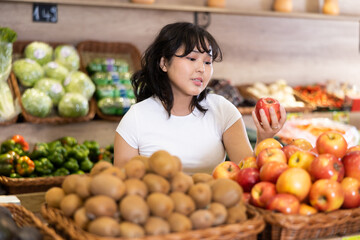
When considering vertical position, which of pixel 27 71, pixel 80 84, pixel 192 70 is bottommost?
pixel 80 84

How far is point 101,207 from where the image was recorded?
1.27m

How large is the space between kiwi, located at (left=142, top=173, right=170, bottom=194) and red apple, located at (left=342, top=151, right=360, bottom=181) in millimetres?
661

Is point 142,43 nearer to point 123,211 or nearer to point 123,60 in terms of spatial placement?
point 123,60

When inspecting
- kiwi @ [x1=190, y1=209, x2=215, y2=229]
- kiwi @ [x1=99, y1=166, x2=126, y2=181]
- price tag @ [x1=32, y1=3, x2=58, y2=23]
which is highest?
price tag @ [x1=32, y1=3, x2=58, y2=23]

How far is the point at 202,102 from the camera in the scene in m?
2.47

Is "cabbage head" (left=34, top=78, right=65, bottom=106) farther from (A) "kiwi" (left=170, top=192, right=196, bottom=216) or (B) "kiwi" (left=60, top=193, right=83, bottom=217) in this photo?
(A) "kiwi" (left=170, top=192, right=196, bottom=216)

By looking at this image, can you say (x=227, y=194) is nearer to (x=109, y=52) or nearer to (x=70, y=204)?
(x=70, y=204)

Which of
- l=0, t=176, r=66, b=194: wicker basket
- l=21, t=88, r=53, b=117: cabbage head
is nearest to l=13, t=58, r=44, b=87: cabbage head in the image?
l=21, t=88, r=53, b=117: cabbage head

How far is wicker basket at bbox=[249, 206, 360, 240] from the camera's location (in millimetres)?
1438

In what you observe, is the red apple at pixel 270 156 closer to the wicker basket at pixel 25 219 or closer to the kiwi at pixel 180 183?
the kiwi at pixel 180 183

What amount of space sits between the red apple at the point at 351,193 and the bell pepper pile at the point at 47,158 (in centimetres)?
197

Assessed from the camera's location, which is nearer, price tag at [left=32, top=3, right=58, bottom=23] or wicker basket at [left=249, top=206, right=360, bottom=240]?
wicker basket at [left=249, top=206, right=360, bottom=240]

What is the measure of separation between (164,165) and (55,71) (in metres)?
2.75

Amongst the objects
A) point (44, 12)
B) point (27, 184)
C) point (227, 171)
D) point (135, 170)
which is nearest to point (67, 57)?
point (44, 12)
